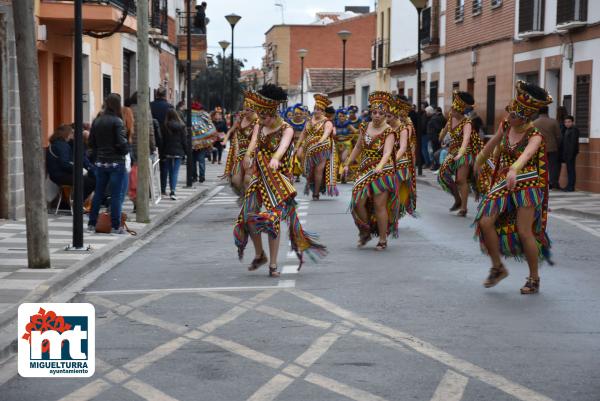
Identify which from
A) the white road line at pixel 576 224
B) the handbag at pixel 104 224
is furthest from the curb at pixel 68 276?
the white road line at pixel 576 224

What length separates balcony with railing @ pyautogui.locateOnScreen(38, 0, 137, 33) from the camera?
1955 centimetres

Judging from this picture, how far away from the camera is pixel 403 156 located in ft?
46.5

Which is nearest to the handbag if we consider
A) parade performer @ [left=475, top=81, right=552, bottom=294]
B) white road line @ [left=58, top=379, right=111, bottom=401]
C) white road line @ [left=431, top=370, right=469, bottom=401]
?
parade performer @ [left=475, top=81, right=552, bottom=294]

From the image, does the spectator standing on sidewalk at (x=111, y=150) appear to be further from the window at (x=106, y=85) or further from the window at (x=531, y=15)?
the window at (x=531, y=15)

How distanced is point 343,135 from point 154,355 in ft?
68.9

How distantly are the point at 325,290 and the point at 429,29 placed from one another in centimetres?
3277

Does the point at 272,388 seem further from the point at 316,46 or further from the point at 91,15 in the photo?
the point at 316,46

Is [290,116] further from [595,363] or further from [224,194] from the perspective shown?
[595,363]

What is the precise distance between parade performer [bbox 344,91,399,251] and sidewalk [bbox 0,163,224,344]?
2807mm

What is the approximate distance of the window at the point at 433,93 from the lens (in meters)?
41.4

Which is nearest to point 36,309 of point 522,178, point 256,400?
point 256,400

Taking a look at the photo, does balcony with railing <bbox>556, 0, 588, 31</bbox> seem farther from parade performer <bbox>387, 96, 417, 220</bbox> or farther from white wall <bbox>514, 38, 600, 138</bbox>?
parade performer <bbox>387, 96, 417, 220</bbox>

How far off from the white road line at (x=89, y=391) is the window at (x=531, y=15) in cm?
2397

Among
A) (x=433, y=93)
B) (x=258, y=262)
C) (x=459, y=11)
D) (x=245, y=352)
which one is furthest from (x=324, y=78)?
(x=245, y=352)
